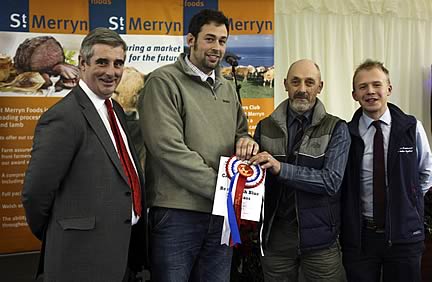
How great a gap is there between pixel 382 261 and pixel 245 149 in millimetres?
880

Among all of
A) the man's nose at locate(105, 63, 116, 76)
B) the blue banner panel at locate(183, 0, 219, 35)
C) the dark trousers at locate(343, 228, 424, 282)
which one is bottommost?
the dark trousers at locate(343, 228, 424, 282)

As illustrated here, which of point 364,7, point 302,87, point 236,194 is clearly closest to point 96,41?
point 236,194

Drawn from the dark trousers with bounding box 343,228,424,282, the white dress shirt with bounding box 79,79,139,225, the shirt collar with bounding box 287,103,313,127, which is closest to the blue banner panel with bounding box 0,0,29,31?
the white dress shirt with bounding box 79,79,139,225

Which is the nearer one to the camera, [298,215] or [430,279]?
[298,215]

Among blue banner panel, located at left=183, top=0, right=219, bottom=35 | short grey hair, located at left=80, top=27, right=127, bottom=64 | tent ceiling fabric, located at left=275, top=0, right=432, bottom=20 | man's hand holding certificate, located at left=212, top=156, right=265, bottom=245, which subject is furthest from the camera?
tent ceiling fabric, located at left=275, top=0, right=432, bottom=20

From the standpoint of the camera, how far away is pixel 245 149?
2096mm

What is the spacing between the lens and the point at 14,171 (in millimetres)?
3260

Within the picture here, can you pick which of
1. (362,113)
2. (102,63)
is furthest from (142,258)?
(362,113)

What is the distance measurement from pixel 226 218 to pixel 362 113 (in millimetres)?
886

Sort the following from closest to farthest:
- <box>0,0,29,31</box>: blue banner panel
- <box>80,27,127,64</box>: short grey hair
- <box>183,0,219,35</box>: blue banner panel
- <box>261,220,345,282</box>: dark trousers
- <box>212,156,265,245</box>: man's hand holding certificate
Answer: <box>80,27,127,64</box>: short grey hair
<box>212,156,265,245</box>: man's hand holding certificate
<box>261,220,345,282</box>: dark trousers
<box>0,0,29,31</box>: blue banner panel
<box>183,0,219,35</box>: blue banner panel

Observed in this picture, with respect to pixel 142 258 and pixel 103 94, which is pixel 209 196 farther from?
pixel 103 94

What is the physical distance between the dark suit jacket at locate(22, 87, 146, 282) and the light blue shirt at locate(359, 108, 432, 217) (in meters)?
1.12

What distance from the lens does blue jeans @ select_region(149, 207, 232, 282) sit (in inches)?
81.4

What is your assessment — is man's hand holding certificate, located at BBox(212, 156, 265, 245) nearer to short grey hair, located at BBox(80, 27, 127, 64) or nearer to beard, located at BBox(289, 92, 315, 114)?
beard, located at BBox(289, 92, 315, 114)
